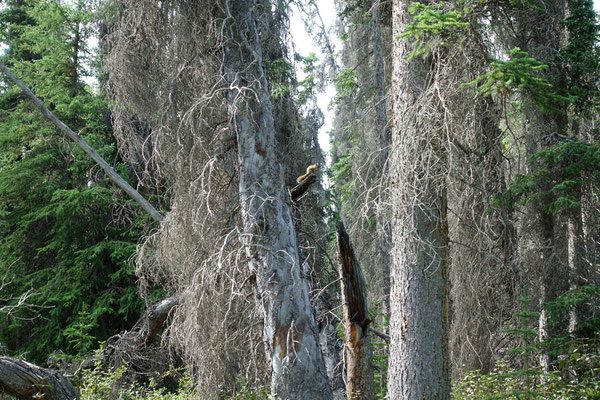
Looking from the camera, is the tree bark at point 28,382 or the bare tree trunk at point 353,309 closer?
the bare tree trunk at point 353,309

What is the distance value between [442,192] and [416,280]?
36.7 inches

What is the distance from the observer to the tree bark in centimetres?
563

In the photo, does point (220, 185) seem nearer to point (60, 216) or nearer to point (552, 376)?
point (552, 376)

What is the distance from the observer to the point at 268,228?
5605 millimetres

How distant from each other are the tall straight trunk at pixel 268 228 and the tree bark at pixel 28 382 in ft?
8.24

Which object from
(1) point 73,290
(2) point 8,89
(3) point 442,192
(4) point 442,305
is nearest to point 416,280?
(4) point 442,305

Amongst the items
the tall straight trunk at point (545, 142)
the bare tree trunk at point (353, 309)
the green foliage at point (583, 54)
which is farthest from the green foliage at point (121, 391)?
the green foliage at point (583, 54)

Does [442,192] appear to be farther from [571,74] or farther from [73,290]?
[73,290]

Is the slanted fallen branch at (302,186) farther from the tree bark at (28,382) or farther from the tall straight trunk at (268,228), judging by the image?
the tree bark at (28,382)

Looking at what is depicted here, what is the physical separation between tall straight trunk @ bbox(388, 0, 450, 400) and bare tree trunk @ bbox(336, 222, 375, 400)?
0.33 m

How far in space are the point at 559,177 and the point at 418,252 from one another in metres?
3.78

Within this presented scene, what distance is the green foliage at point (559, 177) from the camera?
697 centimetres

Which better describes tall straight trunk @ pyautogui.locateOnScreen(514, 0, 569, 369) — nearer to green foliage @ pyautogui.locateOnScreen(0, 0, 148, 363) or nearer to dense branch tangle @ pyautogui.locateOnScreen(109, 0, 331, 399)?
dense branch tangle @ pyautogui.locateOnScreen(109, 0, 331, 399)

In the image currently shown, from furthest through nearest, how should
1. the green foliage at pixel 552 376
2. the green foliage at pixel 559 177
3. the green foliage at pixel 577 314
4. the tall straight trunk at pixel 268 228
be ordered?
the green foliage at pixel 559 177 < the green foliage at pixel 577 314 < the tall straight trunk at pixel 268 228 < the green foliage at pixel 552 376
